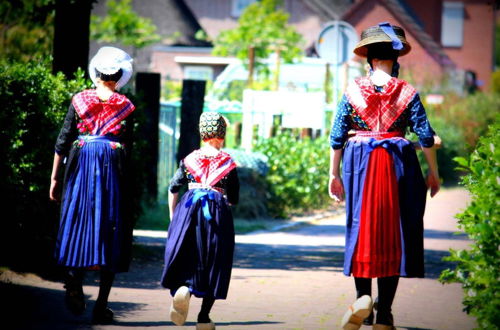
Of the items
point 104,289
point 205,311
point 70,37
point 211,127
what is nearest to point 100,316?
point 104,289

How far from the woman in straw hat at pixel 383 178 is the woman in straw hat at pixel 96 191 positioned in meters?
1.48

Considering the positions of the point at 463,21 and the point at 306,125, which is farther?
the point at 463,21

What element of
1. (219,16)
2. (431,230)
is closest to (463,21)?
(219,16)

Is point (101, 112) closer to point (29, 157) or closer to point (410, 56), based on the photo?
point (29, 157)

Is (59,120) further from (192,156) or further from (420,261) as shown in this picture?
(420,261)

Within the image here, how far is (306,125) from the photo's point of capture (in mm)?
18219

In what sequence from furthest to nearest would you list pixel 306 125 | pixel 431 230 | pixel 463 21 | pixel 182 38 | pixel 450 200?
1. pixel 463 21
2. pixel 182 38
3. pixel 450 200
4. pixel 306 125
5. pixel 431 230

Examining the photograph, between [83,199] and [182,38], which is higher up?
[182,38]

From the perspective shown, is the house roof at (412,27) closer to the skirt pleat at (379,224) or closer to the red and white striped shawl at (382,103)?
the red and white striped shawl at (382,103)

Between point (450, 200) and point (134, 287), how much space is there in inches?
510

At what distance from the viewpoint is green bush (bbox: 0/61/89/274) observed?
8.24 metres

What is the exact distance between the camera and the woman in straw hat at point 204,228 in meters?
6.76

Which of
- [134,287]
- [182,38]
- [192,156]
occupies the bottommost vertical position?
[134,287]

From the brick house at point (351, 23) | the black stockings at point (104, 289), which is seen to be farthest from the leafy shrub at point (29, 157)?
A: the brick house at point (351, 23)
